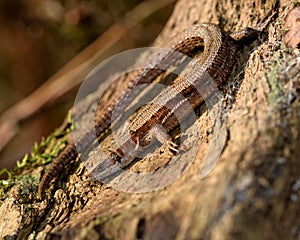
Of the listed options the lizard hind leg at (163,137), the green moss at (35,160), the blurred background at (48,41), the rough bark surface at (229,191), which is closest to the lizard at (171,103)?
the lizard hind leg at (163,137)

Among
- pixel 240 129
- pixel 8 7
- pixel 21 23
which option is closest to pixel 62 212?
pixel 240 129

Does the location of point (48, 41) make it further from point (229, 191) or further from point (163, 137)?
point (229, 191)

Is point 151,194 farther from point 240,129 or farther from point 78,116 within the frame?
point 78,116

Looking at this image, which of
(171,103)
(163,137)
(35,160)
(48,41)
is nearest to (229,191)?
(163,137)

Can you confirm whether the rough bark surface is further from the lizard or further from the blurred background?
the blurred background

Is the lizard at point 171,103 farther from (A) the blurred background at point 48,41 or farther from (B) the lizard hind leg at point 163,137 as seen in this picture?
(A) the blurred background at point 48,41

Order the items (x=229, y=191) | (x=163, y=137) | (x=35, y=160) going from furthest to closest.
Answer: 1. (x=35, y=160)
2. (x=163, y=137)
3. (x=229, y=191)
